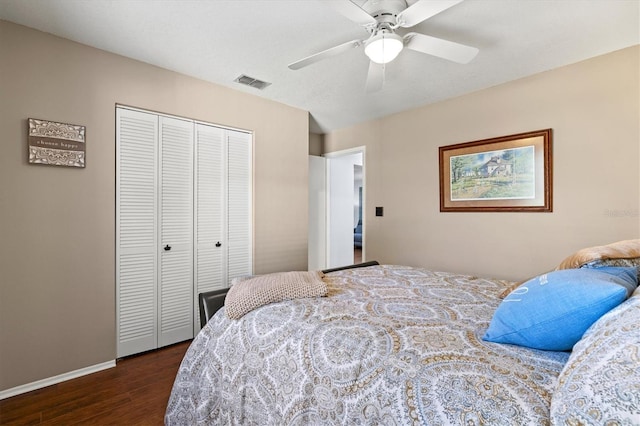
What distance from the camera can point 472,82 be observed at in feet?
9.71

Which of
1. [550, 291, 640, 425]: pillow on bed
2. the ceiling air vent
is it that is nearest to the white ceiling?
the ceiling air vent

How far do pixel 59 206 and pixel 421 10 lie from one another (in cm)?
263

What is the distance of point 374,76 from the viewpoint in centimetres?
221

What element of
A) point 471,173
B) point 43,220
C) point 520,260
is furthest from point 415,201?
point 43,220

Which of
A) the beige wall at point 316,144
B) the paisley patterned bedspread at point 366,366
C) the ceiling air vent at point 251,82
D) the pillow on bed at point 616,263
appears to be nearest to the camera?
the paisley patterned bedspread at point 366,366

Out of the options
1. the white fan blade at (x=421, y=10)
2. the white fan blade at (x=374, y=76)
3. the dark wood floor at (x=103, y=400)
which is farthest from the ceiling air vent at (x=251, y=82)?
the dark wood floor at (x=103, y=400)

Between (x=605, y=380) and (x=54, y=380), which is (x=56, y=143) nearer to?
(x=54, y=380)

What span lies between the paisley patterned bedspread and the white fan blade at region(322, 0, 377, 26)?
1.48 metres

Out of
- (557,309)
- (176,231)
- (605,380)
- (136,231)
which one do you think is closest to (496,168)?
(557,309)

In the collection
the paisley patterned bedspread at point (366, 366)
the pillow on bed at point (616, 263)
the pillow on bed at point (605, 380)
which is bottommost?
the paisley patterned bedspread at point (366, 366)

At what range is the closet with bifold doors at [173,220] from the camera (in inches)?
101

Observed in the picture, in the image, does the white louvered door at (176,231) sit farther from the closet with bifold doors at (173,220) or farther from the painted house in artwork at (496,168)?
the painted house in artwork at (496,168)

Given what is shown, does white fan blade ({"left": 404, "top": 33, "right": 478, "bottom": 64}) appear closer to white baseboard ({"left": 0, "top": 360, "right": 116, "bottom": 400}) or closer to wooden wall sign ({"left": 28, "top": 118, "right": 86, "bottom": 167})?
wooden wall sign ({"left": 28, "top": 118, "right": 86, "bottom": 167})

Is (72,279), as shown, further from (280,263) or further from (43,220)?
(280,263)
